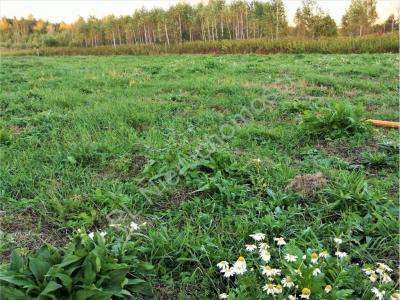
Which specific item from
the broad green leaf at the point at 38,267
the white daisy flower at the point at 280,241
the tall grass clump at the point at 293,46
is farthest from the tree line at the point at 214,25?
the broad green leaf at the point at 38,267

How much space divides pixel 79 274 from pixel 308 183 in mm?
2124

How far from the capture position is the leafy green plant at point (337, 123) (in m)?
4.49

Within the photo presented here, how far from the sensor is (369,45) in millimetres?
19078

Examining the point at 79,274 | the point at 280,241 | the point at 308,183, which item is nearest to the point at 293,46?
the point at 308,183

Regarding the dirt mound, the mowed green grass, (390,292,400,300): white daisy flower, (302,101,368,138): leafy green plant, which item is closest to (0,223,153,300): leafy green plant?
the mowed green grass

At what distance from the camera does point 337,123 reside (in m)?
4.56

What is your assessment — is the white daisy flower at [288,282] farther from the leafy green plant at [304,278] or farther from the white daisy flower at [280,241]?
the white daisy flower at [280,241]

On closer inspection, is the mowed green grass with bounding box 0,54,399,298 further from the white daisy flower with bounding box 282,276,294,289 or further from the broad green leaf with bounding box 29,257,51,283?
the broad green leaf with bounding box 29,257,51,283

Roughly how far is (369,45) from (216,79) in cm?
1407

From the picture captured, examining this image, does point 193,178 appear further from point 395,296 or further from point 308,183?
point 395,296

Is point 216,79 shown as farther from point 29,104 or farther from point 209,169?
point 209,169

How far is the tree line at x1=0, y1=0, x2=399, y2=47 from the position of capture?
21516 mm

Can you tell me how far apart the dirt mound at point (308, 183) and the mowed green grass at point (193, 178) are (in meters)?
0.08

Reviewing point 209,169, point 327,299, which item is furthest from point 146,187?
point 327,299
